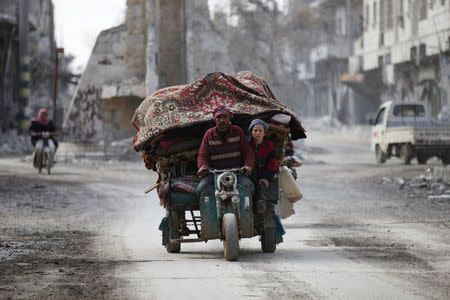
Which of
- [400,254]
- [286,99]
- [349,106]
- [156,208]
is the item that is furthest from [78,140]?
[286,99]

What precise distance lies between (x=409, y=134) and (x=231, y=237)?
19993mm

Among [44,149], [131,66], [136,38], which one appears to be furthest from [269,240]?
[131,66]

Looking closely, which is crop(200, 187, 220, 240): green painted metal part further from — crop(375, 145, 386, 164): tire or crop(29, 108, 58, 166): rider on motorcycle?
crop(375, 145, 386, 164): tire

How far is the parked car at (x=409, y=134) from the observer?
27891 millimetres

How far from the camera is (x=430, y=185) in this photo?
19922 millimetres

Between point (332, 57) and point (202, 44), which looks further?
point (332, 57)

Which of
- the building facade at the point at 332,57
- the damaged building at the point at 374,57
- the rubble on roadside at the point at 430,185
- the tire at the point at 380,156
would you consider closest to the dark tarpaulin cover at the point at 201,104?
the rubble on roadside at the point at 430,185

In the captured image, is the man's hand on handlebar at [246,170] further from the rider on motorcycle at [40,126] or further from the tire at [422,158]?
the tire at [422,158]

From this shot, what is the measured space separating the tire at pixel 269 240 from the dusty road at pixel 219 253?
16cm

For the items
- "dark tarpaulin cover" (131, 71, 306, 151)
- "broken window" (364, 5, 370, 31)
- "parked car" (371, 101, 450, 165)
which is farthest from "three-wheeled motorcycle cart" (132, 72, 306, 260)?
"broken window" (364, 5, 370, 31)

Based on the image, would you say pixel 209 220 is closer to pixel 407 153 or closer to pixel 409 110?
pixel 407 153

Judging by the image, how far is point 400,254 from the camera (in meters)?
9.40

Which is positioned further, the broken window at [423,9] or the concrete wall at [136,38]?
the broken window at [423,9]

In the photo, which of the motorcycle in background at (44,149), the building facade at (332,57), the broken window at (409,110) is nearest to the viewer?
the motorcycle in background at (44,149)
